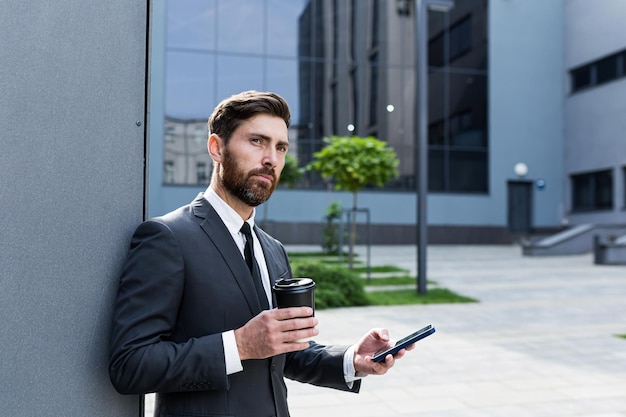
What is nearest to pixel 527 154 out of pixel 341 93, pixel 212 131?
pixel 341 93

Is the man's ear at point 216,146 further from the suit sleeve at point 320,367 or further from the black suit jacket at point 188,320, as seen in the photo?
the suit sleeve at point 320,367

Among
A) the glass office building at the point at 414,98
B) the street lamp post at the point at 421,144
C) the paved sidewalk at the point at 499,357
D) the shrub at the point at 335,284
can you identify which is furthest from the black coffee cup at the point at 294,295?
the glass office building at the point at 414,98

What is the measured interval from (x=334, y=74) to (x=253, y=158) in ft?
82.6

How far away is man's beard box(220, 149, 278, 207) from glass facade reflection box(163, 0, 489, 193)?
2297cm

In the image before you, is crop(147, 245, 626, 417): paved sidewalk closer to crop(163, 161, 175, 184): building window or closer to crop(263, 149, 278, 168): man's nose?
crop(263, 149, 278, 168): man's nose

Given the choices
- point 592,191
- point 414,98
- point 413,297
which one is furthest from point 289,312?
point 592,191

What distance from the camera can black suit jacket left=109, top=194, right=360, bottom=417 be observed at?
144 cm

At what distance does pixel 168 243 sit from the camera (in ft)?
5.13

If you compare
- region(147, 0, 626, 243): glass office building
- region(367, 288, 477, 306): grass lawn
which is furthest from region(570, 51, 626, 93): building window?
region(367, 288, 477, 306): grass lawn

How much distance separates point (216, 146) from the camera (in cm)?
175

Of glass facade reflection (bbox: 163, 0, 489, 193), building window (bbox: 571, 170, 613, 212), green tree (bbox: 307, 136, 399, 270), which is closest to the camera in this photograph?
green tree (bbox: 307, 136, 399, 270)

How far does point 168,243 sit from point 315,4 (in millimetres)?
26408

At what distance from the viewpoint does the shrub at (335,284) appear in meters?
9.84

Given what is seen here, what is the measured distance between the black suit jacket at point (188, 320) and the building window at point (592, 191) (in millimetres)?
27567
